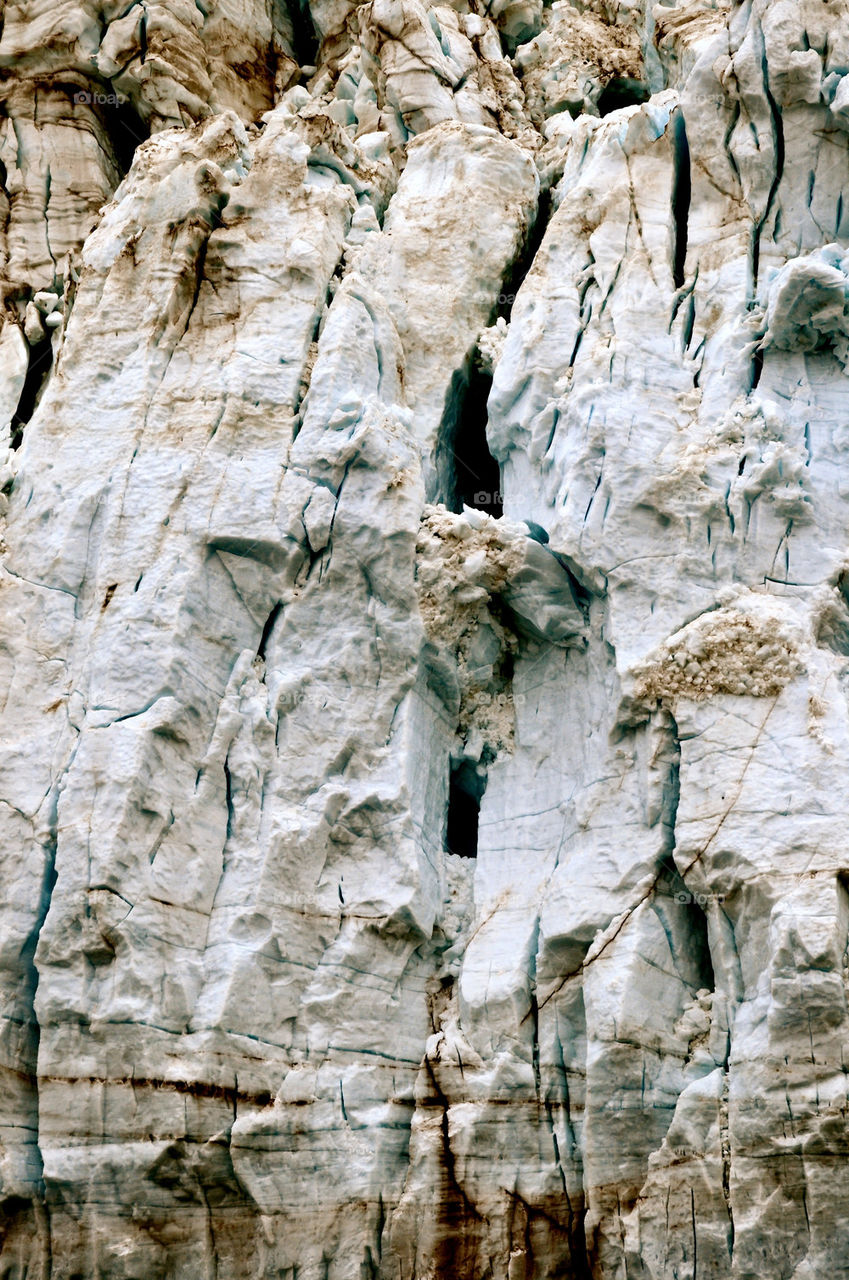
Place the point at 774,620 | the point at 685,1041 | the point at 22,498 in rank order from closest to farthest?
the point at 685,1041 < the point at 774,620 < the point at 22,498

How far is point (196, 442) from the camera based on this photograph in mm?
13320

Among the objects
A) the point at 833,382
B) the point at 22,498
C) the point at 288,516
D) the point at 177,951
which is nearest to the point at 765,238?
the point at 833,382

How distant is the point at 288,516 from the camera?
42.3 ft

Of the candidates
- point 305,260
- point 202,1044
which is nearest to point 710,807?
point 202,1044

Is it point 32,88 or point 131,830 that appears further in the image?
point 32,88

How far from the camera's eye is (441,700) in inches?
515

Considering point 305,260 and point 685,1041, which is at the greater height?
point 305,260

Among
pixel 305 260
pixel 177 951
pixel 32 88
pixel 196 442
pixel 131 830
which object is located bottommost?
pixel 177 951

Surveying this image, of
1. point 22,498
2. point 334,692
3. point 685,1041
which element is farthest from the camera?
point 22,498

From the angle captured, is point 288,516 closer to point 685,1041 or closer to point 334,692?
point 334,692

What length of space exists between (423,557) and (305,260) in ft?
12.8

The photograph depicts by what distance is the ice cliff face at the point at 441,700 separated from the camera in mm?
10625

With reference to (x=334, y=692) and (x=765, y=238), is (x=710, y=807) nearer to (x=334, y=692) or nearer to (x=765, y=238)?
(x=334, y=692)

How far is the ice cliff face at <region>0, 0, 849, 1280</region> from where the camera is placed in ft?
34.9
